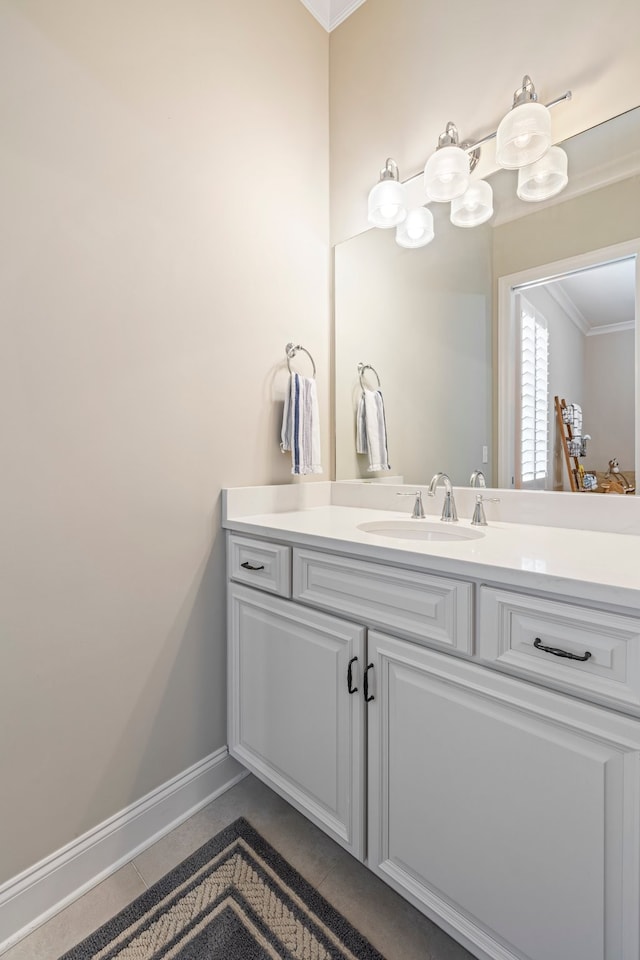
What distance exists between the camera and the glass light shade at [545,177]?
1.22m

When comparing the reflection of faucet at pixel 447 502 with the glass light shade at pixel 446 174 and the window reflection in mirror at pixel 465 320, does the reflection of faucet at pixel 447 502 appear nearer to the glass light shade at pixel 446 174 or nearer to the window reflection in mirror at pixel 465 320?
the window reflection in mirror at pixel 465 320

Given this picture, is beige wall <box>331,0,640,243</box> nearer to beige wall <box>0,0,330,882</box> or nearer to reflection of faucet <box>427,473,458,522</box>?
beige wall <box>0,0,330,882</box>

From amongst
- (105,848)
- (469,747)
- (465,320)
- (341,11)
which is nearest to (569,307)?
(465,320)

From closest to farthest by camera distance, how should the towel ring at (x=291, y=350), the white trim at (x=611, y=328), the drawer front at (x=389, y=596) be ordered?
the drawer front at (x=389, y=596) < the white trim at (x=611, y=328) < the towel ring at (x=291, y=350)

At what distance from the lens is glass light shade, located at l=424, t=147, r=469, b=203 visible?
136 centimetres

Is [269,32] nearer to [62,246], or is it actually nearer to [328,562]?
[62,246]

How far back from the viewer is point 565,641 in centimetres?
74

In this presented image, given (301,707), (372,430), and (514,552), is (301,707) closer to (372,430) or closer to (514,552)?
(514,552)

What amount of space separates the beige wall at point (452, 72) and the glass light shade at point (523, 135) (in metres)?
0.06

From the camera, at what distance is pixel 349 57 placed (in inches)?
69.6

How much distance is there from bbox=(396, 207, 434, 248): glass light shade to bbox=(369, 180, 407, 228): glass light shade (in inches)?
1.1

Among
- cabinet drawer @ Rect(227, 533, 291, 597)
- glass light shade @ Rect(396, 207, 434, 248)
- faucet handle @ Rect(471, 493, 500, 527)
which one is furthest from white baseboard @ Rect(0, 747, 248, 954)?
glass light shade @ Rect(396, 207, 434, 248)

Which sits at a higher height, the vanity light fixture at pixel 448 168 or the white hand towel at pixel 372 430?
the vanity light fixture at pixel 448 168

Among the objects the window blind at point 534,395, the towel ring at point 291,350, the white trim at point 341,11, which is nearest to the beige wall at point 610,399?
the window blind at point 534,395
